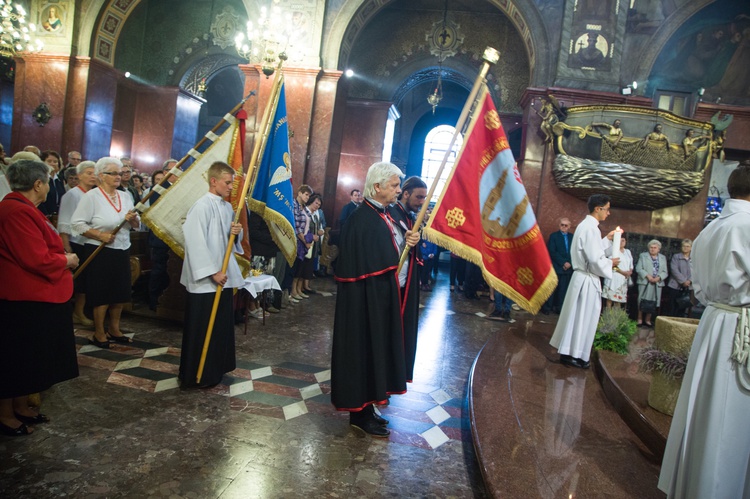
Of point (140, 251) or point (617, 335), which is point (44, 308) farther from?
point (617, 335)

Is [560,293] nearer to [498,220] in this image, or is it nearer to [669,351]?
[669,351]

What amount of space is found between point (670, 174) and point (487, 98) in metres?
6.98

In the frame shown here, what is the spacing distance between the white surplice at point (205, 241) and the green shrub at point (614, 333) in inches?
166

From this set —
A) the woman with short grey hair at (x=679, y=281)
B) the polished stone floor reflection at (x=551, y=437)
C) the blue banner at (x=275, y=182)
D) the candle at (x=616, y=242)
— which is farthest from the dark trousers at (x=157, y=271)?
the woman with short grey hair at (x=679, y=281)

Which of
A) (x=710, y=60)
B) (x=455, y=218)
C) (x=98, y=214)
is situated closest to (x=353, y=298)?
(x=455, y=218)

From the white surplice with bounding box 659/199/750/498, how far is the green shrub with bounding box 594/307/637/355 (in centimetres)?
318

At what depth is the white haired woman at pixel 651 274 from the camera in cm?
871

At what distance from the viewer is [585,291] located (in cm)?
528

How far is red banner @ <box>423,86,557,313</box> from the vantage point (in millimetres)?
3137

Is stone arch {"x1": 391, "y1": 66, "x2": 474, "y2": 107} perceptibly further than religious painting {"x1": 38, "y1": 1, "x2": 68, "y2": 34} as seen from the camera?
Yes

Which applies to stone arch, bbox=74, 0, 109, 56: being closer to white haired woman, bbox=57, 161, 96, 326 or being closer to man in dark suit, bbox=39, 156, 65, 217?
man in dark suit, bbox=39, 156, 65, 217

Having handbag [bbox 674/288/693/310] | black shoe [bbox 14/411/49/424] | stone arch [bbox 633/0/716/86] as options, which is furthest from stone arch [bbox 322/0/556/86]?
black shoe [bbox 14/411/49/424]

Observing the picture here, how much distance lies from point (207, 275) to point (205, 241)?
266 mm

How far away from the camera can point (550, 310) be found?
9.09 m
